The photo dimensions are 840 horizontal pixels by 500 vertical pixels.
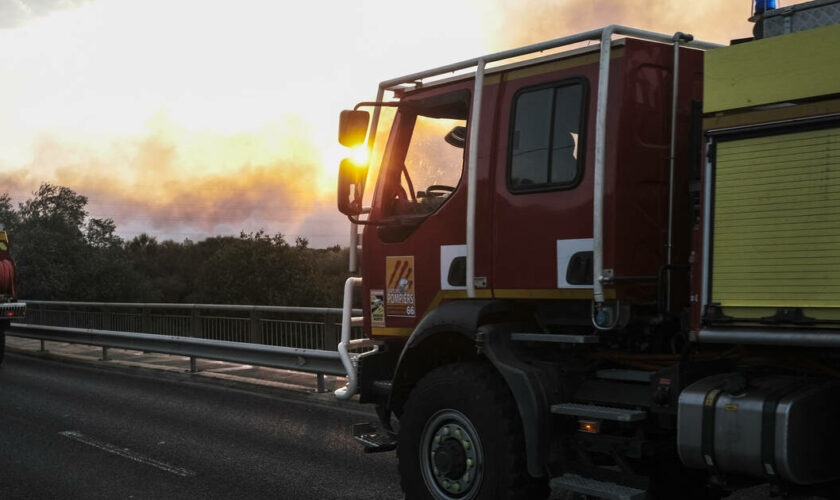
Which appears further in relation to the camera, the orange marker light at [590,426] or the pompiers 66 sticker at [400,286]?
the pompiers 66 sticker at [400,286]

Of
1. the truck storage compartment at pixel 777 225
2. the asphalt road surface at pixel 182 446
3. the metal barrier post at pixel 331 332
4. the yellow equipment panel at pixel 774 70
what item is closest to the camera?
the truck storage compartment at pixel 777 225

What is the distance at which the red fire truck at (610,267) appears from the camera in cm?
399

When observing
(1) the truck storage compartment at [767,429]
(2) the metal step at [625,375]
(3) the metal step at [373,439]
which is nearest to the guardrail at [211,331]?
(3) the metal step at [373,439]

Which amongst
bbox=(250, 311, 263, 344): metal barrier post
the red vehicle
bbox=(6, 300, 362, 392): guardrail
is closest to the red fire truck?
bbox=(6, 300, 362, 392): guardrail

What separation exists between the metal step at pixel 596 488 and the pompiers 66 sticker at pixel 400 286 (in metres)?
1.61

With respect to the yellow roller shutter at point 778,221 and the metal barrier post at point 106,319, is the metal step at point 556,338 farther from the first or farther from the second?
the metal barrier post at point 106,319

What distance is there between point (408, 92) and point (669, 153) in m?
2.04

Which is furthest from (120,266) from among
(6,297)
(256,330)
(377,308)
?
(377,308)

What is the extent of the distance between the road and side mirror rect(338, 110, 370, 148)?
2583 mm

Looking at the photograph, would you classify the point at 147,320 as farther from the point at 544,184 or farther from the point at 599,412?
the point at 599,412

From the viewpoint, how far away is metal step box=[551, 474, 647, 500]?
4543 mm

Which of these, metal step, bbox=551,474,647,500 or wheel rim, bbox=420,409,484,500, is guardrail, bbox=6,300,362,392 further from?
metal step, bbox=551,474,647,500

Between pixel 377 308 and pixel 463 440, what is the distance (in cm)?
138

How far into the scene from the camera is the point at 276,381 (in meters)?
12.9
